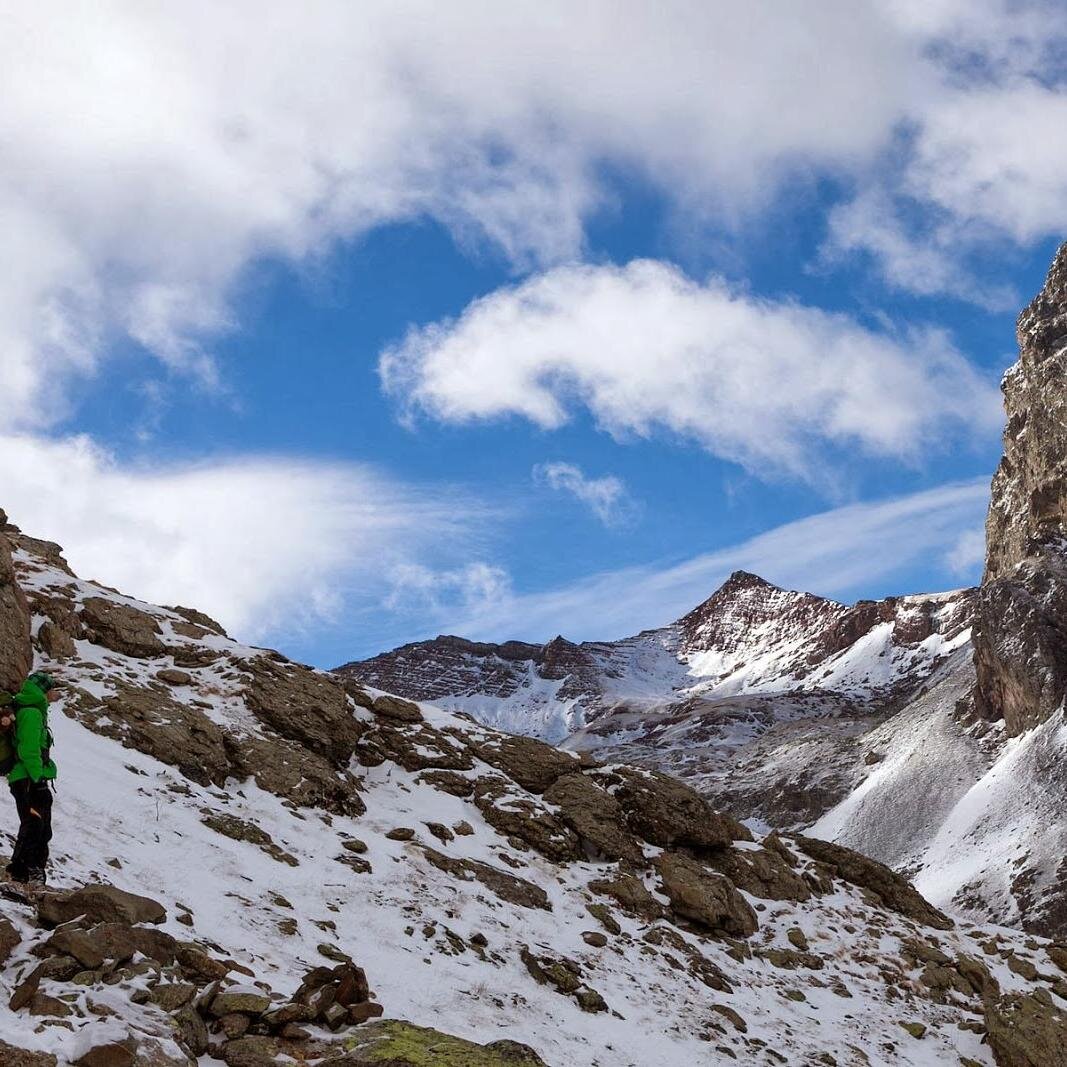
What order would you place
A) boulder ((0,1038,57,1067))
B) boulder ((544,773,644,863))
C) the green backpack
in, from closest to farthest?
boulder ((0,1038,57,1067)), the green backpack, boulder ((544,773,644,863))

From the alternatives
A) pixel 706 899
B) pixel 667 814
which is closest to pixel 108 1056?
pixel 706 899

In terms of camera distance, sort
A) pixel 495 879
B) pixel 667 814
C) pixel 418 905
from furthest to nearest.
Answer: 1. pixel 667 814
2. pixel 495 879
3. pixel 418 905

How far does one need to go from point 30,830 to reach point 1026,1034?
21036 millimetres

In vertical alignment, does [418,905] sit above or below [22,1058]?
above

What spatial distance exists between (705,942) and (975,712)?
415 ft

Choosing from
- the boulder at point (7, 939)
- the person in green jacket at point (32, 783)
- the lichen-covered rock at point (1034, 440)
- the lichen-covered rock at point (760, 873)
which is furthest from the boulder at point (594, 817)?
the lichen-covered rock at point (1034, 440)

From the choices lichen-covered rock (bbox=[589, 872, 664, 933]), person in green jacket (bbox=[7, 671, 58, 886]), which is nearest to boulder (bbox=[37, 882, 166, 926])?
person in green jacket (bbox=[7, 671, 58, 886])

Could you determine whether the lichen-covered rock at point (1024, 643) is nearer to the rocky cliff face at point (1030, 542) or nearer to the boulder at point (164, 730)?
the rocky cliff face at point (1030, 542)

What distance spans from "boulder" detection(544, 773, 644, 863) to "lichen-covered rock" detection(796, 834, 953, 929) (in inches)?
298

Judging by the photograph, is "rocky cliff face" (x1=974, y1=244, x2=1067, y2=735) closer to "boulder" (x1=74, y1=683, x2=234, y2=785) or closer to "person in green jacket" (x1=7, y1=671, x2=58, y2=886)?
"boulder" (x1=74, y1=683, x2=234, y2=785)

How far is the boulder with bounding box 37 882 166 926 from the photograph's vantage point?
11.1 meters

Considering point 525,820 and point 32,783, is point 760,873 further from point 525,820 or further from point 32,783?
point 32,783

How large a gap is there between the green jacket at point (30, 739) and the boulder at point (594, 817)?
16.9 meters

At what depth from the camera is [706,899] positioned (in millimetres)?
25406
